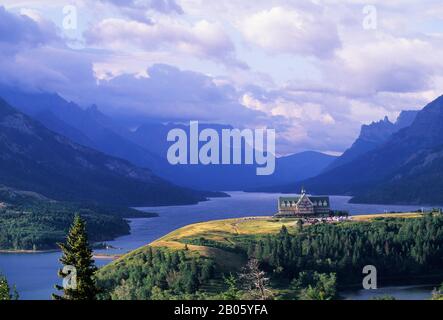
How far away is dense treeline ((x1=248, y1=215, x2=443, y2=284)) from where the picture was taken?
122 m

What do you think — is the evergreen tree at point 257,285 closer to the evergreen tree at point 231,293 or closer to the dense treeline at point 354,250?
the evergreen tree at point 231,293

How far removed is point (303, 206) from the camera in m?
156

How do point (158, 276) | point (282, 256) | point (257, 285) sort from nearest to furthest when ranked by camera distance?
point (257, 285) → point (158, 276) → point (282, 256)

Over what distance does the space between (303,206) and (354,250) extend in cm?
2742

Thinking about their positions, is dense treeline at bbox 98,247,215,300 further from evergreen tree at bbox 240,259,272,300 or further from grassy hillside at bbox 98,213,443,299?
evergreen tree at bbox 240,259,272,300

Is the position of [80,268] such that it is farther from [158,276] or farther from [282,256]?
[282,256]

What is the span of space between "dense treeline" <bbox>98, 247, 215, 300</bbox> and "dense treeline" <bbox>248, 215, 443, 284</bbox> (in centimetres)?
1326

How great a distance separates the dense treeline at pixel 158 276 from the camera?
101125 mm

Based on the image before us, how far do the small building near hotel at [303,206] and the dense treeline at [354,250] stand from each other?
13.6 m

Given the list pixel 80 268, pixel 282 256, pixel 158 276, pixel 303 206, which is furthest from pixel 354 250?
pixel 80 268

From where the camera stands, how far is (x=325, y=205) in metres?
160

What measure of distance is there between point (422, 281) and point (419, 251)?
11.0 meters
